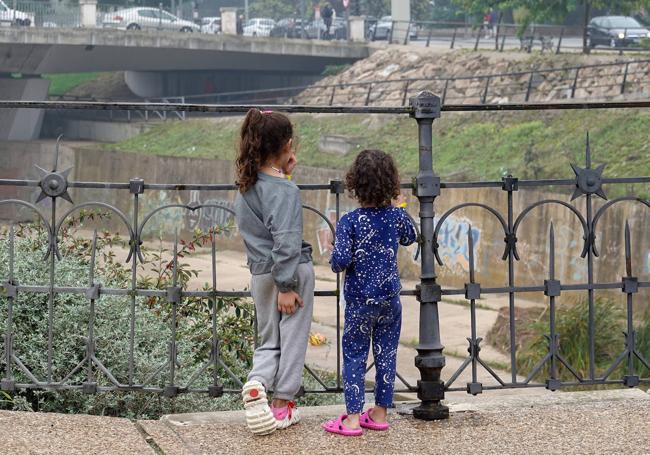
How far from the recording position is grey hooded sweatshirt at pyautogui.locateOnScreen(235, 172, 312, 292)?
5.13m

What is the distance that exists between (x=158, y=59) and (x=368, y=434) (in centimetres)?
4182

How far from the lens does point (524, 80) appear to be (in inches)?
1348

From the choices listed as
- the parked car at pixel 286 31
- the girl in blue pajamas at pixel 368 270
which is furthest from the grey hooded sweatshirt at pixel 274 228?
the parked car at pixel 286 31

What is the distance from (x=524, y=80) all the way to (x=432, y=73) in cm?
432

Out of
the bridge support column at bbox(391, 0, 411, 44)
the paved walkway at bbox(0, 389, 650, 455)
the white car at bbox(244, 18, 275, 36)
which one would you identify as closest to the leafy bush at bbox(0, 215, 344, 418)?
the paved walkway at bbox(0, 389, 650, 455)

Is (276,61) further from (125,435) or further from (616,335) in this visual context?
(125,435)

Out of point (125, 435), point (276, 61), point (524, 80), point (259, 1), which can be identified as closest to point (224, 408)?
point (125, 435)

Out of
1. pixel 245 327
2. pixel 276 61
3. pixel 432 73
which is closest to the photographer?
pixel 245 327

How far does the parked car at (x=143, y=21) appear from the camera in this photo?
44625 millimetres

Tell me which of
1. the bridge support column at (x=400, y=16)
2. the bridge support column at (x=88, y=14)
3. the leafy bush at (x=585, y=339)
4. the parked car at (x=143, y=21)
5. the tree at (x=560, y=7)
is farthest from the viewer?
the bridge support column at (x=400, y=16)

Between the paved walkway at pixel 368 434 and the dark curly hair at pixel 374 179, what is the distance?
1064 mm

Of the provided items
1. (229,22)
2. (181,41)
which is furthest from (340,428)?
(229,22)

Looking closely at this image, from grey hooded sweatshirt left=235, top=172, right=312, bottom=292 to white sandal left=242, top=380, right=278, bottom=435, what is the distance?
0.45 meters

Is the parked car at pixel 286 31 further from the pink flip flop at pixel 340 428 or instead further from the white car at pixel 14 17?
the pink flip flop at pixel 340 428
